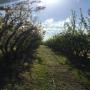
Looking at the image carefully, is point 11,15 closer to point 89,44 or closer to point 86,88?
point 86,88

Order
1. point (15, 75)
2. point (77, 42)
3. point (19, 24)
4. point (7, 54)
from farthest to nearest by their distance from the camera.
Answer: point (77, 42) < point (7, 54) < point (19, 24) < point (15, 75)

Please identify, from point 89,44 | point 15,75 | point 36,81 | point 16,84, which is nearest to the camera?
point 16,84

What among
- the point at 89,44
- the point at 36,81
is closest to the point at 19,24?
the point at 36,81

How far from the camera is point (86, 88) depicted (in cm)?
1803

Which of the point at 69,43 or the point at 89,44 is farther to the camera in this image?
the point at 69,43

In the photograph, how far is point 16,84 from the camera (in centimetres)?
1734

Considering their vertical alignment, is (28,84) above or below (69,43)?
below

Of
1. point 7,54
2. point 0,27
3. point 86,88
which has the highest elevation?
point 0,27

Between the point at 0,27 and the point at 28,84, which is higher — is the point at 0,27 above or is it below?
above

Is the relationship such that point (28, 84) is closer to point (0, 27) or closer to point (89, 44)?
point (0, 27)

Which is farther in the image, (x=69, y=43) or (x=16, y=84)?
(x=69, y=43)

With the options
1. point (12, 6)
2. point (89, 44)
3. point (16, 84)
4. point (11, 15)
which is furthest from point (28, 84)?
point (89, 44)

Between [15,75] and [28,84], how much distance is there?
140 inches

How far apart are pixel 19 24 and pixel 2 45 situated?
130 inches
